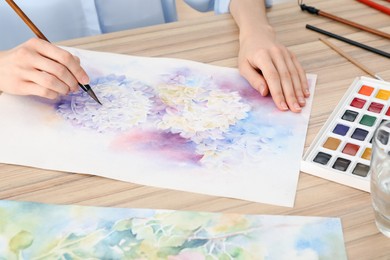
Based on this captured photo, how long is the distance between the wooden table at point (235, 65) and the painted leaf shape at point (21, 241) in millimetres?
57

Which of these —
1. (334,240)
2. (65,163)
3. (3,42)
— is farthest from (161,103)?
(3,42)

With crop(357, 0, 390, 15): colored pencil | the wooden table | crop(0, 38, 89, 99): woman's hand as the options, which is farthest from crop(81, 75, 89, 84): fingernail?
crop(357, 0, 390, 15): colored pencil

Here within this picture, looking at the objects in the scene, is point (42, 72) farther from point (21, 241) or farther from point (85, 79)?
point (21, 241)

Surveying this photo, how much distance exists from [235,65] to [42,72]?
0.30 meters

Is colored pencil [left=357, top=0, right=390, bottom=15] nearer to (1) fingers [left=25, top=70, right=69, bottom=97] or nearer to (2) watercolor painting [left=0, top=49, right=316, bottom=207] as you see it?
(2) watercolor painting [left=0, top=49, right=316, bottom=207]

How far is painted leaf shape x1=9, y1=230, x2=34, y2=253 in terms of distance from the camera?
0.62 meters

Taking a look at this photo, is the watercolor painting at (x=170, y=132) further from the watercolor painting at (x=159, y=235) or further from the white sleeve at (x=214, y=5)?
the white sleeve at (x=214, y=5)

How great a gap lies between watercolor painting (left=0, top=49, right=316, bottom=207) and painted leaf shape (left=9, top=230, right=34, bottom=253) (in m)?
0.11

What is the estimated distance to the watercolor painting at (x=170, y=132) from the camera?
70cm

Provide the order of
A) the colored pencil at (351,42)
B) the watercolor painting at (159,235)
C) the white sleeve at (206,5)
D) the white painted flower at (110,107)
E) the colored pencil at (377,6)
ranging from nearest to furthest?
the watercolor painting at (159,235), the white painted flower at (110,107), the colored pencil at (351,42), the colored pencil at (377,6), the white sleeve at (206,5)

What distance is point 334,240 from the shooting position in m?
0.61

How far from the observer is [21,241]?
0.62m

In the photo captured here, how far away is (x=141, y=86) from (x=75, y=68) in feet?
0.34

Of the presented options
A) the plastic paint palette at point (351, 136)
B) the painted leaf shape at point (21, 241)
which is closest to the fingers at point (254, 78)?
the plastic paint palette at point (351, 136)
